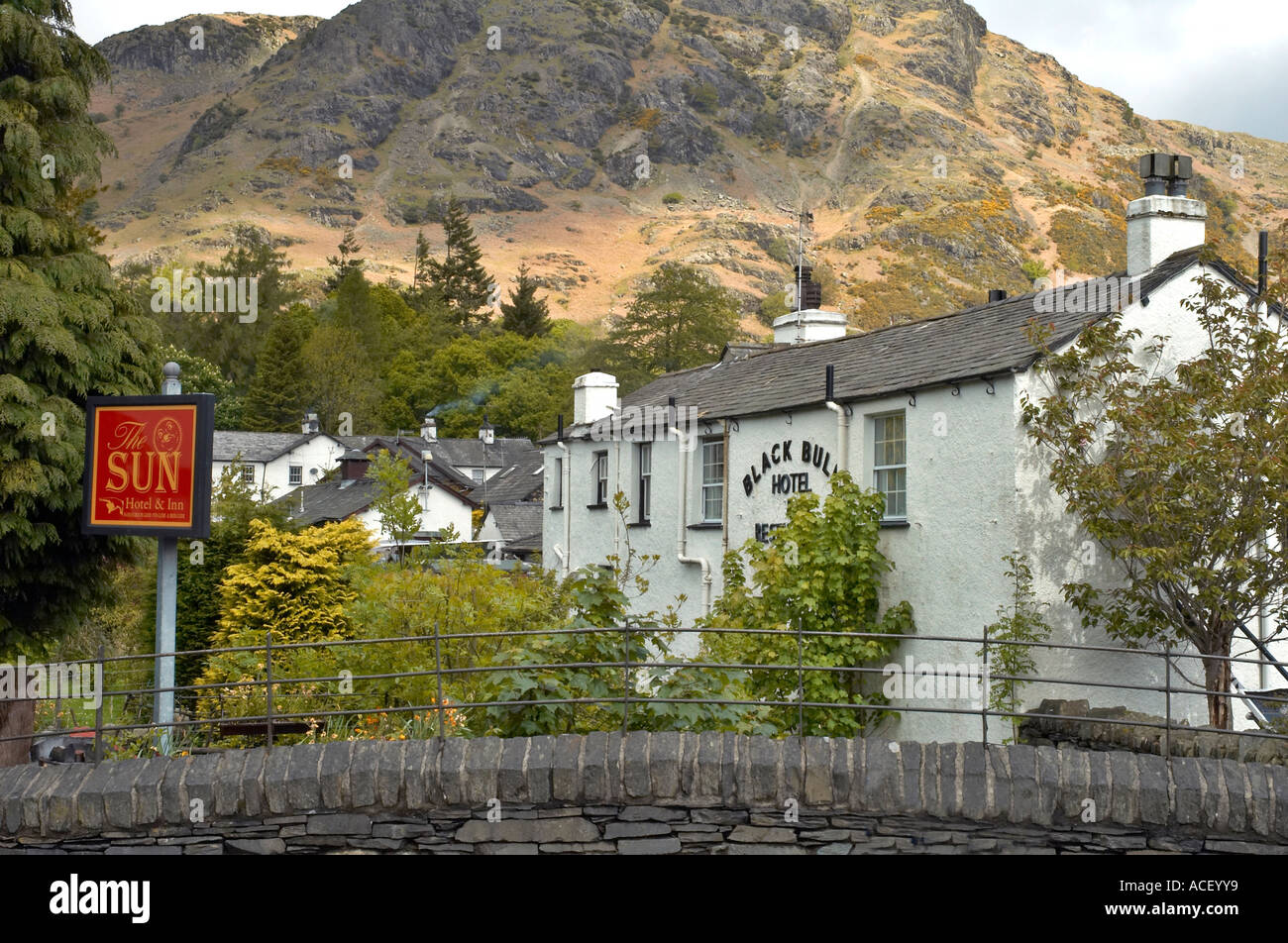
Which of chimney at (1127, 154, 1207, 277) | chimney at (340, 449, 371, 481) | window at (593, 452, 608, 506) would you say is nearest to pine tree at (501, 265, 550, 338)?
chimney at (340, 449, 371, 481)

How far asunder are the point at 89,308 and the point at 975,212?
188m

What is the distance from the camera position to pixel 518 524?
4803 centimetres

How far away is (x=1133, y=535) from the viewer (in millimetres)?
12664

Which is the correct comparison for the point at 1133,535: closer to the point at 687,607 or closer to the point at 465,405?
the point at 687,607

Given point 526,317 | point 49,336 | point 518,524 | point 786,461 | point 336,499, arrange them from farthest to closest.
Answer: point 526,317, point 336,499, point 518,524, point 786,461, point 49,336

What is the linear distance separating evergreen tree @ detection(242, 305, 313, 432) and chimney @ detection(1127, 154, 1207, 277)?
76.6 m

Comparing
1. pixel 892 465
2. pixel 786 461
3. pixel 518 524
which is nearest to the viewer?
pixel 892 465

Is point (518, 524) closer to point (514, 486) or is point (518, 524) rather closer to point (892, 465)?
point (514, 486)

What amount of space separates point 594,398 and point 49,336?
1271 cm

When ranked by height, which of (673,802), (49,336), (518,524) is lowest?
(673,802)

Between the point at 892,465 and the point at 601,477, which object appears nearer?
the point at 892,465

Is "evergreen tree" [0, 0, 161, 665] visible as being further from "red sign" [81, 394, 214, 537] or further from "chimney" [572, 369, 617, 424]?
"chimney" [572, 369, 617, 424]

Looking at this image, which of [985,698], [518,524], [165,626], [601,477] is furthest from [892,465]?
[518,524]

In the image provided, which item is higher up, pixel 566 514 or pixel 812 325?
pixel 812 325
